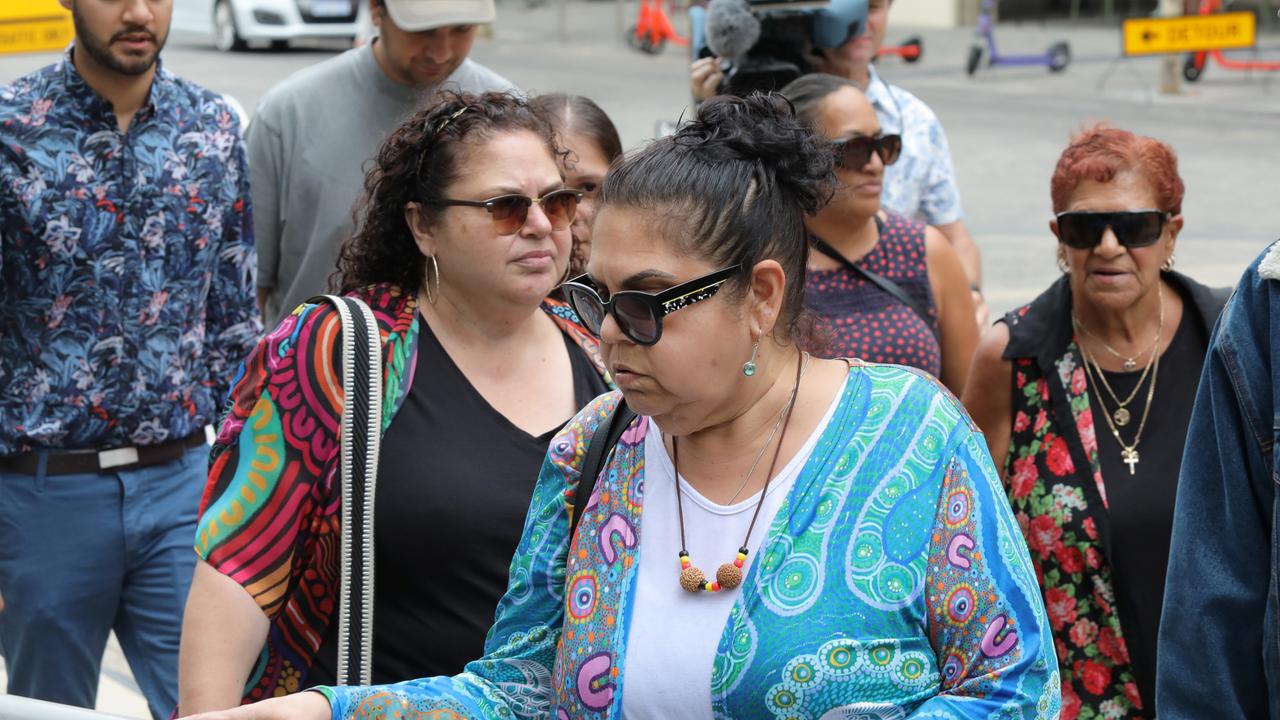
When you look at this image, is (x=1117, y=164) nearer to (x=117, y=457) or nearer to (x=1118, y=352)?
(x=1118, y=352)

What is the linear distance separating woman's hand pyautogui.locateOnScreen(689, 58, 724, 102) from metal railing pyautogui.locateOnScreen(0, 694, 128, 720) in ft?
11.7

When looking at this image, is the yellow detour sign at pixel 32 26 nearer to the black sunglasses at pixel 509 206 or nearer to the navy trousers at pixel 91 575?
the navy trousers at pixel 91 575

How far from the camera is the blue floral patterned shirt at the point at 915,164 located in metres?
5.38

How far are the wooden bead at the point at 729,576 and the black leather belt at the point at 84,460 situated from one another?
95.3 inches

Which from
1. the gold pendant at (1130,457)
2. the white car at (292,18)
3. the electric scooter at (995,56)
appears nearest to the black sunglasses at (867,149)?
the gold pendant at (1130,457)

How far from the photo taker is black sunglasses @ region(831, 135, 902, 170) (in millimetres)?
4320

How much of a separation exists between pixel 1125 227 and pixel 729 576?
1886 mm

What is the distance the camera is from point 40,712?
77.2 inches

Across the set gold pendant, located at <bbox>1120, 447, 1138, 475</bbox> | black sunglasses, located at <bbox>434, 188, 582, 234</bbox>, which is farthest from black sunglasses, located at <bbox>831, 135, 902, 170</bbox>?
black sunglasses, located at <bbox>434, 188, 582, 234</bbox>

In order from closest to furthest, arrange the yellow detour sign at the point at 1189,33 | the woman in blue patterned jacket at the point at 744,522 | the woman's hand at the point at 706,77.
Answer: the woman in blue patterned jacket at the point at 744,522, the woman's hand at the point at 706,77, the yellow detour sign at the point at 1189,33

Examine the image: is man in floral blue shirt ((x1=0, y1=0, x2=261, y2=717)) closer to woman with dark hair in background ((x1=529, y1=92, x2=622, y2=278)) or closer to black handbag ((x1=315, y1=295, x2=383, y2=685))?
woman with dark hair in background ((x1=529, y1=92, x2=622, y2=278))

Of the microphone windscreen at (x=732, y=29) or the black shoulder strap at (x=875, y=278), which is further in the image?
the microphone windscreen at (x=732, y=29)

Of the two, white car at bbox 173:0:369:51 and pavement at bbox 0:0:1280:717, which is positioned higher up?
white car at bbox 173:0:369:51

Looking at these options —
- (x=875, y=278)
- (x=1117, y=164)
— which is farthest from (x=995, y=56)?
(x=1117, y=164)
